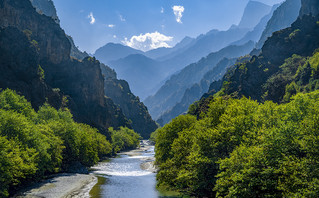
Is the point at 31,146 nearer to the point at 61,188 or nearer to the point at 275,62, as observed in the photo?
the point at 61,188

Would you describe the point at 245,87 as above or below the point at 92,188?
above

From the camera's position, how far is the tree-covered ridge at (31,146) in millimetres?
39922

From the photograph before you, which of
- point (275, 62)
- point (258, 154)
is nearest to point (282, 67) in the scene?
point (275, 62)

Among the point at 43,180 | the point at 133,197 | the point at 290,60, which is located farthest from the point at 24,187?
the point at 290,60

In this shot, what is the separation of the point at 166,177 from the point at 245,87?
102030 mm

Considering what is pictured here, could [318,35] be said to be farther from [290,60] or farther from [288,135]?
[288,135]

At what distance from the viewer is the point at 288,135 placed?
83.5 feet

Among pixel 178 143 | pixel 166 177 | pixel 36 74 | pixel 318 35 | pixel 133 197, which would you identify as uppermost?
pixel 318 35

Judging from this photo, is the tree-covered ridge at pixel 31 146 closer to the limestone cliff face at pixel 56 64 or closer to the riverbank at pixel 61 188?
the riverbank at pixel 61 188

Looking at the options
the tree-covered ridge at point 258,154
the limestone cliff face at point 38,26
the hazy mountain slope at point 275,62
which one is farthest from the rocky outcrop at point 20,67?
the hazy mountain slope at point 275,62

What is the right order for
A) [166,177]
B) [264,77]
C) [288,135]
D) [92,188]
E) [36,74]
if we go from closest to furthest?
[288,135]
[166,177]
[92,188]
[36,74]
[264,77]

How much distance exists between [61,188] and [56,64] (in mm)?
125598

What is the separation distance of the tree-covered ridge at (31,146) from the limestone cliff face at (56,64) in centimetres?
4429

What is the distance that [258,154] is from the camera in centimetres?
2684
